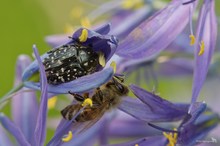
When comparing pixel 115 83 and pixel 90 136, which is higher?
pixel 115 83

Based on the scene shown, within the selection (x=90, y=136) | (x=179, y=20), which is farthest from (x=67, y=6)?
(x=179, y=20)

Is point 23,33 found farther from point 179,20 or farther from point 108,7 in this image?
point 179,20

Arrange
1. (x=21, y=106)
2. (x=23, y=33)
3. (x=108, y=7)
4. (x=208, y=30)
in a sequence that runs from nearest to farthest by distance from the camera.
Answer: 1. (x=208, y=30)
2. (x=21, y=106)
3. (x=108, y=7)
4. (x=23, y=33)

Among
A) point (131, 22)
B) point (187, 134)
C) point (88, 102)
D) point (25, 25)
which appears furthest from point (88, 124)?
point (25, 25)

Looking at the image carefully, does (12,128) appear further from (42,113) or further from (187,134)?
(187,134)

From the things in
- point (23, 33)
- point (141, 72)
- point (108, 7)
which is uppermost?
point (108, 7)

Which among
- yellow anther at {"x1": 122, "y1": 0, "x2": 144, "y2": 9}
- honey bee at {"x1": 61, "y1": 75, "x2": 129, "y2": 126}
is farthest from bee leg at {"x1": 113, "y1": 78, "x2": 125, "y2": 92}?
yellow anther at {"x1": 122, "y1": 0, "x2": 144, "y2": 9}
